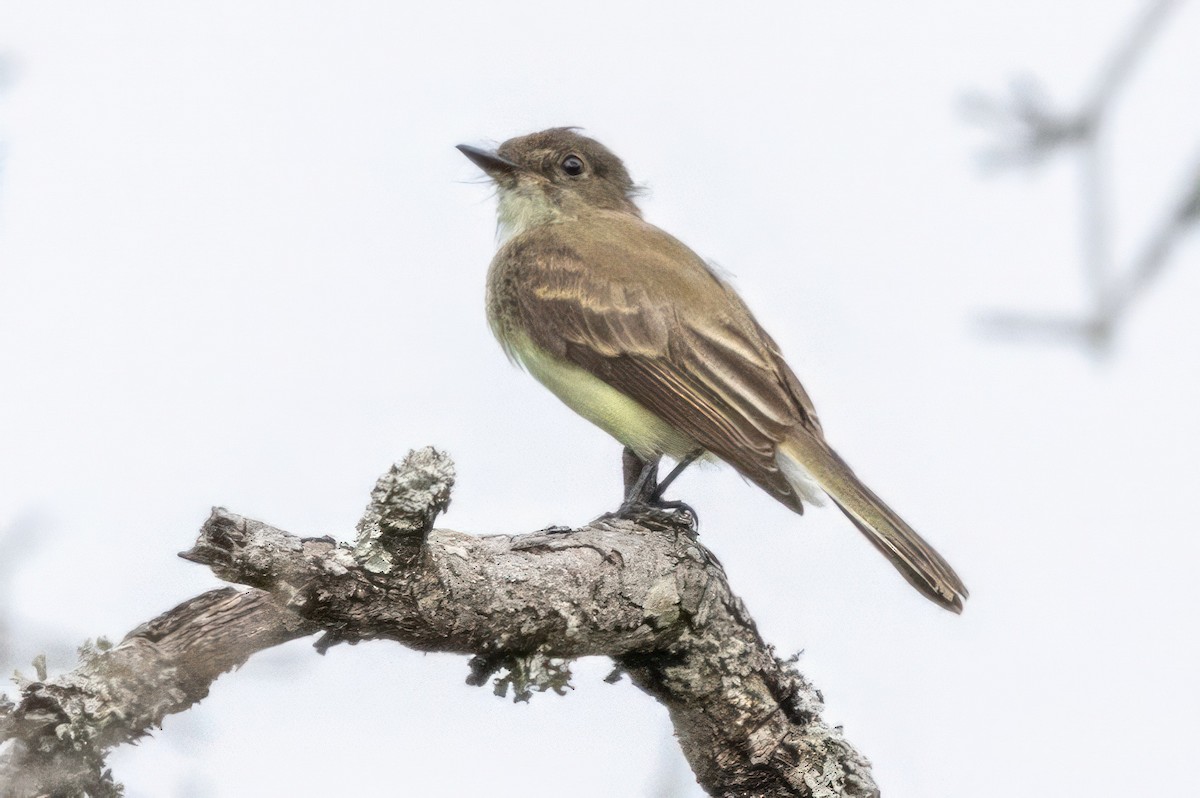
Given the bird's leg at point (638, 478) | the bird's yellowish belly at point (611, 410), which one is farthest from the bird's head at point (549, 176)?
the bird's leg at point (638, 478)

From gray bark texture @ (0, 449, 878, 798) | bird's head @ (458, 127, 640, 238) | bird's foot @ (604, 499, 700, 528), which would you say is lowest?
gray bark texture @ (0, 449, 878, 798)

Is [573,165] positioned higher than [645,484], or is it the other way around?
[573,165]

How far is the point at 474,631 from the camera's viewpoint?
14.1ft

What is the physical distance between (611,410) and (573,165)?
2.19 m

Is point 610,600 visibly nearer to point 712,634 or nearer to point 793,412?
point 712,634

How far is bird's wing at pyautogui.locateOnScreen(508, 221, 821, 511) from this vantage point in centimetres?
630

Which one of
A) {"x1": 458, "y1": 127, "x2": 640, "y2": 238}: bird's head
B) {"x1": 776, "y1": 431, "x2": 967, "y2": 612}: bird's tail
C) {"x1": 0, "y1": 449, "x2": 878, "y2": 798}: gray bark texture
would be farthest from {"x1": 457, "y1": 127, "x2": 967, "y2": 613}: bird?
{"x1": 0, "y1": 449, "x2": 878, "y2": 798}: gray bark texture

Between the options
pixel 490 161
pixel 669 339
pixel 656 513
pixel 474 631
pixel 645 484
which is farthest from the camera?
pixel 490 161

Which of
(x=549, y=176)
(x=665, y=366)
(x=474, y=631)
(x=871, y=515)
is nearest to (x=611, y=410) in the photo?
(x=665, y=366)

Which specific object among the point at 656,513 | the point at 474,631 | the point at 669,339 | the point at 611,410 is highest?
the point at 669,339

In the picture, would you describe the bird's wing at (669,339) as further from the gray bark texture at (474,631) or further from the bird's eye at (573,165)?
the bird's eye at (573,165)

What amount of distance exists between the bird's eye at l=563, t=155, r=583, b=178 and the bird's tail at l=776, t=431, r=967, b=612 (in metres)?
2.59

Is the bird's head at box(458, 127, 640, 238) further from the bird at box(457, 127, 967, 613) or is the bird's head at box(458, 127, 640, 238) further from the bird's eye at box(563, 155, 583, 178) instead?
the bird at box(457, 127, 967, 613)

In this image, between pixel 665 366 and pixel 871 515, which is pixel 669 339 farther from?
pixel 871 515
